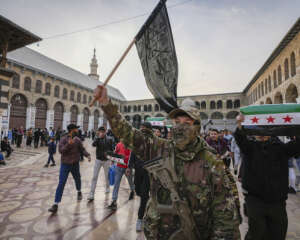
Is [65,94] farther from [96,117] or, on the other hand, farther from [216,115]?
[216,115]

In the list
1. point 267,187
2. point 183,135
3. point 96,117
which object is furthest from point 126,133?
point 96,117

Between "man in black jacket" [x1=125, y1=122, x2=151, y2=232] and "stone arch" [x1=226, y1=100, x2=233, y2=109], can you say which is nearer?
"man in black jacket" [x1=125, y1=122, x2=151, y2=232]

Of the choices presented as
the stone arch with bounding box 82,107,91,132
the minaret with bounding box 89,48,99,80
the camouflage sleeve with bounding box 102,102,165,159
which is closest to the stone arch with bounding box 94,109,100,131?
the stone arch with bounding box 82,107,91,132

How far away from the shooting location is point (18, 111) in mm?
22172

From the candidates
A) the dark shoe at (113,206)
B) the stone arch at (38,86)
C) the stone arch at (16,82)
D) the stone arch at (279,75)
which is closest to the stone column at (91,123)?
the stone arch at (38,86)

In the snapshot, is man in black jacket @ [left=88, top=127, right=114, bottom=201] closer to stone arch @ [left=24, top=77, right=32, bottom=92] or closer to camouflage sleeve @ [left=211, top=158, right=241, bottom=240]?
camouflage sleeve @ [left=211, top=158, right=241, bottom=240]

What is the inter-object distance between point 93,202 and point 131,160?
152 cm

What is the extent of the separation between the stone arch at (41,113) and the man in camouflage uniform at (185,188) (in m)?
28.1

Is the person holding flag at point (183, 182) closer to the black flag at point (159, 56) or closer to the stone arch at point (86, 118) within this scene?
the black flag at point (159, 56)

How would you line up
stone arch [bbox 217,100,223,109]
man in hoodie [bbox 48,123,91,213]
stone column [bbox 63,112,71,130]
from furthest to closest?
stone arch [bbox 217,100,223,109]
stone column [bbox 63,112,71,130]
man in hoodie [bbox 48,123,91,213]

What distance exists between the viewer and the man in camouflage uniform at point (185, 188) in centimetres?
119

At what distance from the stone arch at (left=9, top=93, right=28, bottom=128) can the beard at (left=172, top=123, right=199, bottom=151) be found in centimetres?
2641

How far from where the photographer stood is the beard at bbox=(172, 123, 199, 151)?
1.31 meters

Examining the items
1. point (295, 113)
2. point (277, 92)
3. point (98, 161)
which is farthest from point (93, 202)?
point (277, 92)
